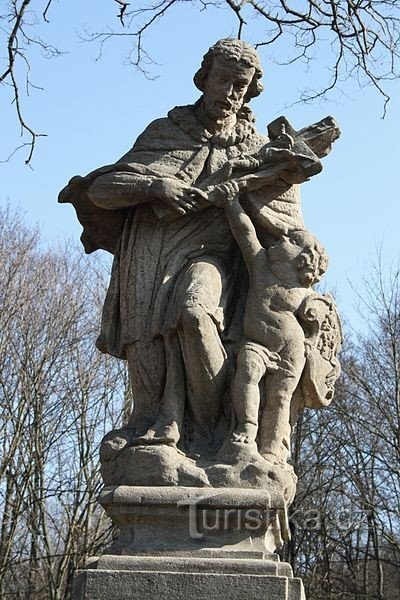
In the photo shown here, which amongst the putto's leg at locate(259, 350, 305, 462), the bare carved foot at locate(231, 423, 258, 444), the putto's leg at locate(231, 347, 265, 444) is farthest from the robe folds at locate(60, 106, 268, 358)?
the bare carved foot at locate(231, 423, 258, 444)

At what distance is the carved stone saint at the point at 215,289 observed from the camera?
5.27 metres

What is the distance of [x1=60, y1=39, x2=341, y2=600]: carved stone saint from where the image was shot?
207 inches

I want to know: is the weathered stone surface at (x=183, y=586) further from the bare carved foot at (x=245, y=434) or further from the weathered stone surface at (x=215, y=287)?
the bare carved foot at (x=245, y=434)

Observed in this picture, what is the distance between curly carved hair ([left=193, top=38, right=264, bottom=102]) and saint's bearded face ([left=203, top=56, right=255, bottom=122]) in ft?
0.09

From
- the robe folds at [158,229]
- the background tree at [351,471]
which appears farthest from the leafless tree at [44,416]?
the robe folds at [158,229]

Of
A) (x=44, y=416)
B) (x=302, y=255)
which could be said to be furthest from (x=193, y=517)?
(x=44, y=416)

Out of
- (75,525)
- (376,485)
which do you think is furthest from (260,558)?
(376,485)

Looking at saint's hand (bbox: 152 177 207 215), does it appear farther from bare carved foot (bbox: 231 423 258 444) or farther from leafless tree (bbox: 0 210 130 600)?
leafless tree (bbox: 0 210 130 600)

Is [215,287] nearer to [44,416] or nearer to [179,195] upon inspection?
[179,195]

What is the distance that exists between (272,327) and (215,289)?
0.37 m

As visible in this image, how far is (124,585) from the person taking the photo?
482cm

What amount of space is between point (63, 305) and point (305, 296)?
45.1ft

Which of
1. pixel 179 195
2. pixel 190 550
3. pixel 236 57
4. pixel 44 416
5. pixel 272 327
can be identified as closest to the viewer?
pixel 190 550

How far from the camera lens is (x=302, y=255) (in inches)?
220
